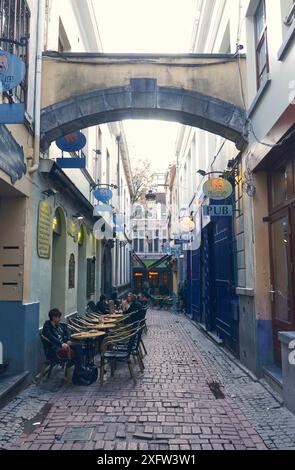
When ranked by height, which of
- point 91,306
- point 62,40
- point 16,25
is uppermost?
point 62,40

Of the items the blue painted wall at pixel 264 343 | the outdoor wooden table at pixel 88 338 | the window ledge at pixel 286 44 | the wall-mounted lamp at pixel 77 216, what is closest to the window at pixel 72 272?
the wall-mounted lamp at pixel 77 216

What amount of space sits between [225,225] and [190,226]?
5399mm

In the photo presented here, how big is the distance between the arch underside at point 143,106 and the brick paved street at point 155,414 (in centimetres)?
442

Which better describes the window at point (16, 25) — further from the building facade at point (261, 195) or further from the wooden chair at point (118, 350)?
the wooden chair at point (118, 350)

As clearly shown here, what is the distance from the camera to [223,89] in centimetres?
805

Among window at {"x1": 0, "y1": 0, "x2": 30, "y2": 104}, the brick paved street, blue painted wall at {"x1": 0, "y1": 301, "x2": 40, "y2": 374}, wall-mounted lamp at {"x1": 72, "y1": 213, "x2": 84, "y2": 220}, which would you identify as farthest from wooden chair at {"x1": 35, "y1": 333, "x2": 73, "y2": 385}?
wall-mounted lamp at {"x1": 72, "y1": 213, "x2": 84, "y2": 220}

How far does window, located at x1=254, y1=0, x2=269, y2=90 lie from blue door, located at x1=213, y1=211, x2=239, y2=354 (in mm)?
3312

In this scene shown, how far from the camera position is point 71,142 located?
8.91 meters

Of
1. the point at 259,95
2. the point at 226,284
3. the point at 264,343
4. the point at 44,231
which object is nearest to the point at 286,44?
the point at 259,95

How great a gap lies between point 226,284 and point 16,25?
6.93m

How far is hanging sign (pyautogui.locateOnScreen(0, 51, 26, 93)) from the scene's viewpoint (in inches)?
186

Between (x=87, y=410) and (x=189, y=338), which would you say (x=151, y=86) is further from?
(x=189, y=338)

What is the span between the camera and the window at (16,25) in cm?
594

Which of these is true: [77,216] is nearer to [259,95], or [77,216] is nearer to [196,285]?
[259,95]
